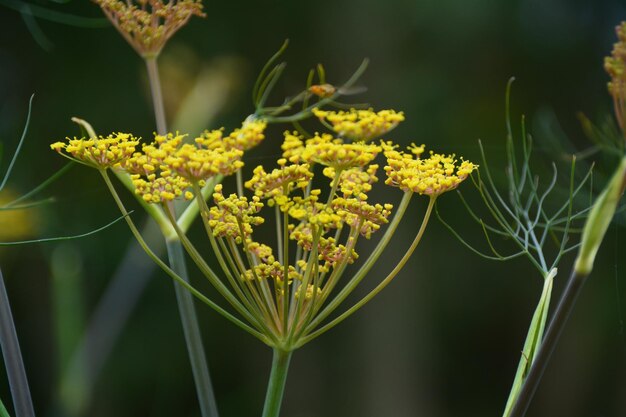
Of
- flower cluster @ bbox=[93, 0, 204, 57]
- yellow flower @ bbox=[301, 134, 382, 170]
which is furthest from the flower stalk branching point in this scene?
flower cluster @ bbox=[93, 0, 204, 57]

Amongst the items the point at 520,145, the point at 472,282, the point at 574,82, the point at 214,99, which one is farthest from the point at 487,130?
the point at 214,99

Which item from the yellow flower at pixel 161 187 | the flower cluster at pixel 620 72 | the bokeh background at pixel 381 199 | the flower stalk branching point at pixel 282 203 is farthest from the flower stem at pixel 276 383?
the bokeh background at pixel 381 199

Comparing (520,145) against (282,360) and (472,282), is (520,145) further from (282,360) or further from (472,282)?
(282,360)

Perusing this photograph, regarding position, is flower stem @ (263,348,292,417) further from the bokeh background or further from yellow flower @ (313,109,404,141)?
the bokeh background

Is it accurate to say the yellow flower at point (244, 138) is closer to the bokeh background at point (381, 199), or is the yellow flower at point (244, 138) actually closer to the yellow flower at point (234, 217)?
the yellow flower at point (234, 217)

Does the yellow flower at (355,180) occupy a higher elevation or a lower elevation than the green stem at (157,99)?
lower

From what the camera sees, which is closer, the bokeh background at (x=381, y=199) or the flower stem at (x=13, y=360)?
the flower stem at (x=13, y=360)
